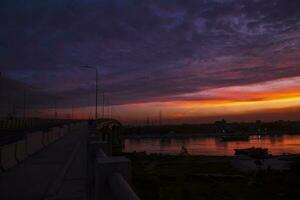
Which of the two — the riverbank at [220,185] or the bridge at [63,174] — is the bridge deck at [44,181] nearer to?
the bridge at [63,174]

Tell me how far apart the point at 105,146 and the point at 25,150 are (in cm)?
1365

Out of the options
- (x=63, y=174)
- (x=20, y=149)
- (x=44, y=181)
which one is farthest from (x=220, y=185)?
(x=44, y=181)

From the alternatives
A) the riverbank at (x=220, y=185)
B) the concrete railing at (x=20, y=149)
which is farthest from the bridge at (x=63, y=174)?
the riverbank at (x=220, y=185)

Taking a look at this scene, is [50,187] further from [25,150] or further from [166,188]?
[166,188]

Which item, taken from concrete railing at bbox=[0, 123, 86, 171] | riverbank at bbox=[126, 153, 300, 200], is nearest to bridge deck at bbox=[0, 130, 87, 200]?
concrete railing at bbox=[0, 123, 86, 171]

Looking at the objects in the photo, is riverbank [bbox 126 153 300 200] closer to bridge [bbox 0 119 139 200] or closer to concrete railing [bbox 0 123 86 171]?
concrete railing [bbox 0 123 86 171]

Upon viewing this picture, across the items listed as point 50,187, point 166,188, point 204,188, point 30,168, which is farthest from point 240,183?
point 50,187

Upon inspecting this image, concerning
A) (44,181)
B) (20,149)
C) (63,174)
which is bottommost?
(44,181)

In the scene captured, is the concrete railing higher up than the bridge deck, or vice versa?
the concrete railing

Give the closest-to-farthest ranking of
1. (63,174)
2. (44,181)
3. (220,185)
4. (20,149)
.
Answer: (44,181) < (63,174) < (20,149) < (220,185)

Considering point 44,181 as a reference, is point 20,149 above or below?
above

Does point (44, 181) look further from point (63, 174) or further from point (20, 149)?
point (20, 149)

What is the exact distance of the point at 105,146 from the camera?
29.7 feet

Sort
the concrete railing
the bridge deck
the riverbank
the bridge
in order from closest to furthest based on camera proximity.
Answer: the bridge, the bridge deck, the concrete railing, the riverbank
